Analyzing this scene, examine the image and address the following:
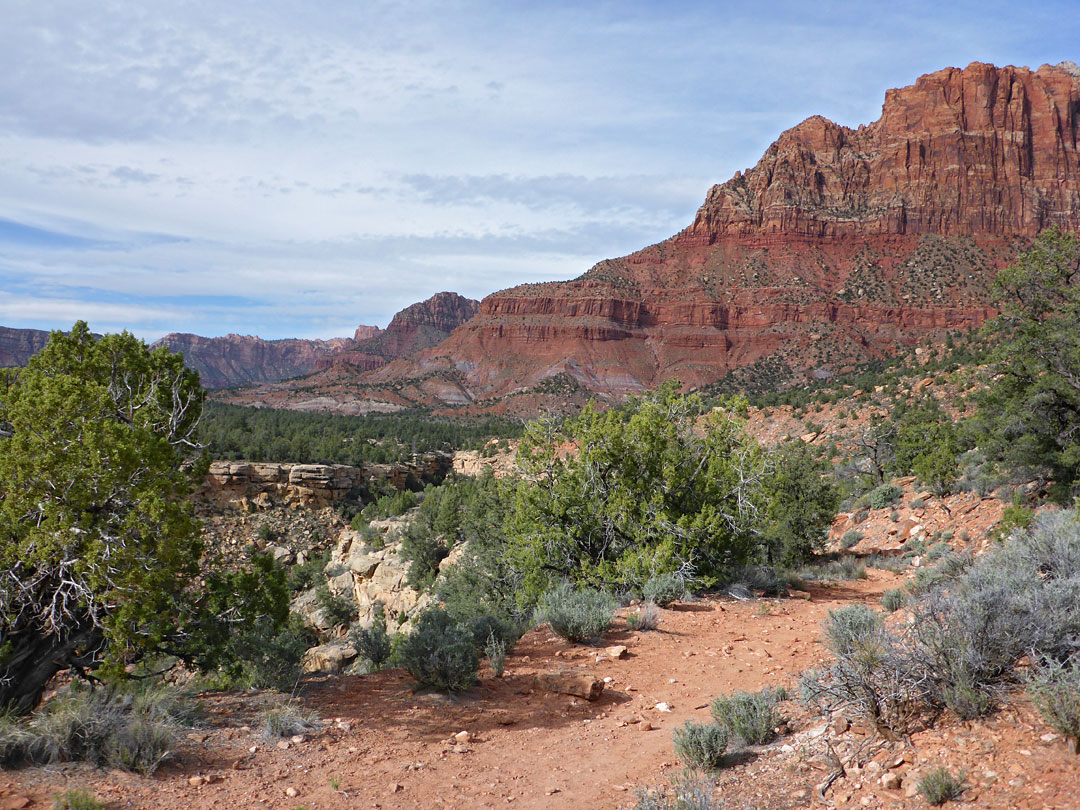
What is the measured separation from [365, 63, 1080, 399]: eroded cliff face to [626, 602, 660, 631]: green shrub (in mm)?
91122

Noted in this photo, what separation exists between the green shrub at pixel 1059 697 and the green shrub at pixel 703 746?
2.12m

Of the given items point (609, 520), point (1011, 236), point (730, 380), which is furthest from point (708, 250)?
point (609, 520)

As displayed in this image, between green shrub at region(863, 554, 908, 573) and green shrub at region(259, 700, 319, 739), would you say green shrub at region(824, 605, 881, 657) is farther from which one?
green shrub at region(863, 554, 908, 573)

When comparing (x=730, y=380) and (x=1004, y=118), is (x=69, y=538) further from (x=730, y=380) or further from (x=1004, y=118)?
(x=1004, y=118)

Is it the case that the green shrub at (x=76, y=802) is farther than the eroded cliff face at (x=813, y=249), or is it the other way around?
the eroded cliff face at (x=813, y=249)

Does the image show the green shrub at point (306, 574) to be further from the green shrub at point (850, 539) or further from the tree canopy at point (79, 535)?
the tree canopy at point (79, 535)

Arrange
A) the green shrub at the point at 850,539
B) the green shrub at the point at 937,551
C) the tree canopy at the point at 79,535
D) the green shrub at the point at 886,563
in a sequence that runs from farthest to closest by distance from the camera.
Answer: the green shrub at the point at 850,539, the green shrub at the point at 886,563, the green shrub at the point at 937,551, the tree canopy at the point at 79,535

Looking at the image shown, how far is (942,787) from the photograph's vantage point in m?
3.61

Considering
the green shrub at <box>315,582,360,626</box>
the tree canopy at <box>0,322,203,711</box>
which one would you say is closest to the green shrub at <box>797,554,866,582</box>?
the tree canopy at <box>0,322,203,711</box>

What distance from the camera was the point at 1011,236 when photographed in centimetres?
10275

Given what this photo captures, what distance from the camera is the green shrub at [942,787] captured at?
362cm

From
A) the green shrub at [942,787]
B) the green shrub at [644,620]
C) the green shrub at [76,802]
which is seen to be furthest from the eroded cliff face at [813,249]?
the green shrub at [76,802]

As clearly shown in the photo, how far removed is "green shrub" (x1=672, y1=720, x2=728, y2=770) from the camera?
485cm

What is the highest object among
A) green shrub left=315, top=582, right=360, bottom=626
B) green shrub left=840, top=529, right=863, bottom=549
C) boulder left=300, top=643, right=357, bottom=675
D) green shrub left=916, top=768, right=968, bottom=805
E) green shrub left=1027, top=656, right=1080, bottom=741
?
green shrub left=1027, top=656, right=1080, bottom=741
